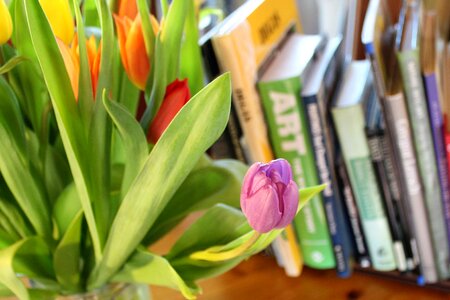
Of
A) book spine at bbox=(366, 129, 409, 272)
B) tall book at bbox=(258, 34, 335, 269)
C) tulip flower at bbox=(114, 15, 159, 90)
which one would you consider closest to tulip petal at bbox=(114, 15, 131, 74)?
tulip flower at bbox=(114, 15, 159, 90)

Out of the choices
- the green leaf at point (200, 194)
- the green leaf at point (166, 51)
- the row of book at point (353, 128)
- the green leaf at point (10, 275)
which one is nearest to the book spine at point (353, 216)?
the row of book at point (353, 128)

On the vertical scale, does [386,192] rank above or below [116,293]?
below

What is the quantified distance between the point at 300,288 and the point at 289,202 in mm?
420

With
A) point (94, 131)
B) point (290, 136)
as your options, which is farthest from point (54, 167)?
point (290, 136)

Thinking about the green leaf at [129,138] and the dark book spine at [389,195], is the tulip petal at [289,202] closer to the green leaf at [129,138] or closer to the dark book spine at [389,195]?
the green leaf at [129,138]

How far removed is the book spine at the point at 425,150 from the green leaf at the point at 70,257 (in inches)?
14.7

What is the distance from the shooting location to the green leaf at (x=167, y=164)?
392mm

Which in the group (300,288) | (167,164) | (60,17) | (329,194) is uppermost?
(60,17)

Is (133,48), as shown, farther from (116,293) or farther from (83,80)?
(116,293)

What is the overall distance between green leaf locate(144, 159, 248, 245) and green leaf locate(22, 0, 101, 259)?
9 cm

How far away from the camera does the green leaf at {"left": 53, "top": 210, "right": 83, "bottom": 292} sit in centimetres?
49

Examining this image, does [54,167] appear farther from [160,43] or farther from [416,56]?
[416,56]

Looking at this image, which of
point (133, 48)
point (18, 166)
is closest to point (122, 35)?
point (133, 48)

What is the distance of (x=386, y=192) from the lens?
2.38ft
